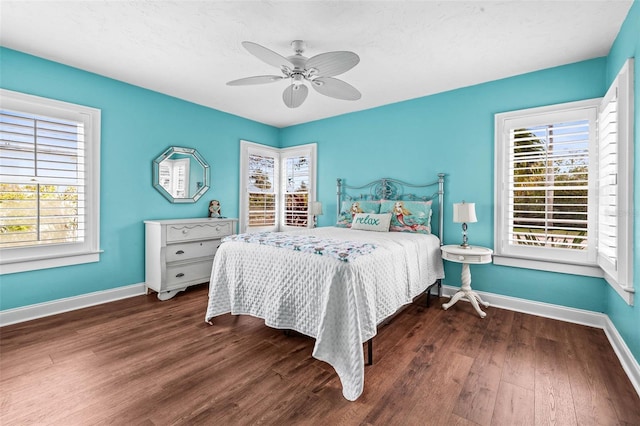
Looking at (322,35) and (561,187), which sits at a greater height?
(322,35)

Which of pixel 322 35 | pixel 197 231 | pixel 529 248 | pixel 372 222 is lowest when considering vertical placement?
pixel 529 248

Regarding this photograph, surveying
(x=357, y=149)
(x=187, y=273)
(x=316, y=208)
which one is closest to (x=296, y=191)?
(x=316, y=208)

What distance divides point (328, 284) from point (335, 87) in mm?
1795

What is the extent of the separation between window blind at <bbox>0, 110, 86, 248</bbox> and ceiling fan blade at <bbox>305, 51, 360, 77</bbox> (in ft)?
9.04

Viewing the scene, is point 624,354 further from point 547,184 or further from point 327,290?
point 327,290

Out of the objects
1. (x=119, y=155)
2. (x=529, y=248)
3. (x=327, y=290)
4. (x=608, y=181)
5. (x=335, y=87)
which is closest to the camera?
(x=327, y=290)

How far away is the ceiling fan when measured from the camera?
7.09 feet

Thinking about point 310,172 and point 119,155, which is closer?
point 119,155

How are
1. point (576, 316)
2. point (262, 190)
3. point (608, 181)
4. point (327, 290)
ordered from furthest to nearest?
point (262, 190), point (576, 316), point (608, 181), point (327, 290)

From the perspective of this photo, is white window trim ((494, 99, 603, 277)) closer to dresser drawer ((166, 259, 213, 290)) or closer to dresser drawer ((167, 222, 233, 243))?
dresser drawer ((167, 222, 233, 243))

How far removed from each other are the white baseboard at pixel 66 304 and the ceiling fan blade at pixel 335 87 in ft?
10.7

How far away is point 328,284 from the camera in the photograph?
2.01 meters

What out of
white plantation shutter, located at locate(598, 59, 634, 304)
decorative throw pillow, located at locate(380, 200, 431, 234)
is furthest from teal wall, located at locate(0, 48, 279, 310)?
white plantation shutter, located at locate(598, 59, 634, 304)

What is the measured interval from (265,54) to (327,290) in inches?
69.4
